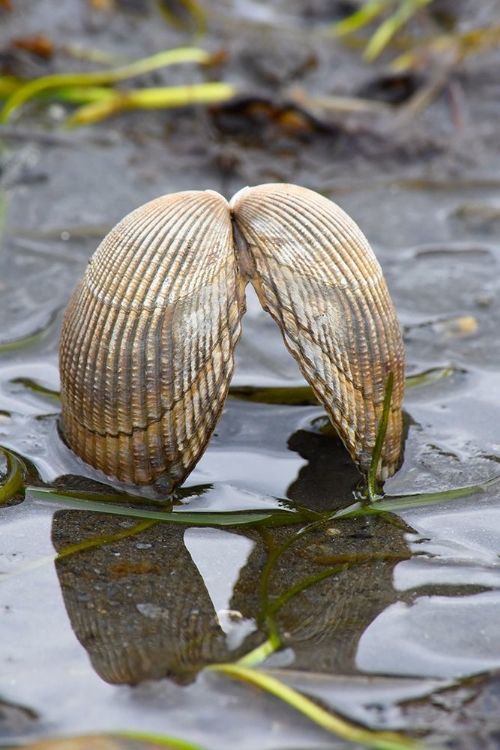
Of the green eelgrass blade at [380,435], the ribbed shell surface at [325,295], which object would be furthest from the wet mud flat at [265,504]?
the ribbed shell surface at [325,295]

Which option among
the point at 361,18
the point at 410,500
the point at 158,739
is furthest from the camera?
the point at 361,18

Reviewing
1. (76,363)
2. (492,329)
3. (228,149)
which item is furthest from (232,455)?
(228,149)

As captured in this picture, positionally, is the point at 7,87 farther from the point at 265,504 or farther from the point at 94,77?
the point at 265,504

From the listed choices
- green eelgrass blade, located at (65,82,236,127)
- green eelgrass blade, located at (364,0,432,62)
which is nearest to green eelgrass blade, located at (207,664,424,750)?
green eelgrass blade, located at (65,82,236,127)

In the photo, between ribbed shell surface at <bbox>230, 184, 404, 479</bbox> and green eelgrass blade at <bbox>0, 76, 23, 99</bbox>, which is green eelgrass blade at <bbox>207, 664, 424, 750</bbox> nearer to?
ribbed shell surface at <bbox>230, 184, 404, 479</bbox>

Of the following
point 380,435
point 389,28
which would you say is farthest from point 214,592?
point 389,28

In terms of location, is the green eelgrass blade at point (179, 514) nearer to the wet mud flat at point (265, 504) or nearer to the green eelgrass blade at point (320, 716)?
the wet mud flat at point (265, 504)

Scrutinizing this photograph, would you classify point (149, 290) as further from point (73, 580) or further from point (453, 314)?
point (453, 314)
